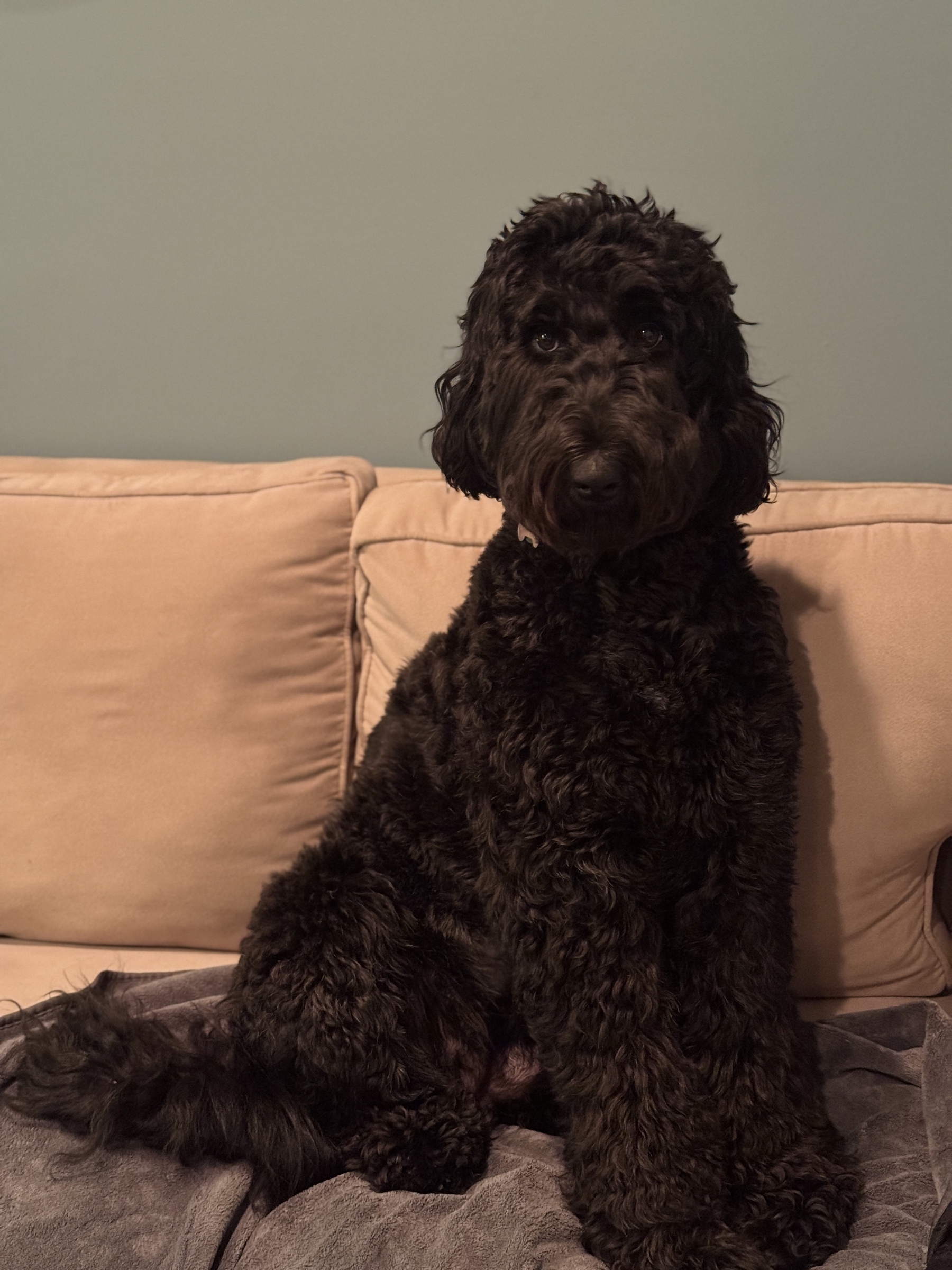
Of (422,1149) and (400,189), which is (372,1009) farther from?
(400,189)

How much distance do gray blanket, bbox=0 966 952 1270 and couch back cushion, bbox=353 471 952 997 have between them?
244mm

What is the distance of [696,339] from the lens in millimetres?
1410

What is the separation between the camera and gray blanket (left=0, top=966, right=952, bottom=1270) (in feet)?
4.49

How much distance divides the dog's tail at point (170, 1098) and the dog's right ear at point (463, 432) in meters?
0.92

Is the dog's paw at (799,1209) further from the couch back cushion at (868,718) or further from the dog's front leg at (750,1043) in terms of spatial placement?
the couch back cushion at (868,718)

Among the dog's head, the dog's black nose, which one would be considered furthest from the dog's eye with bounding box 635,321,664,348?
the dog's black nose

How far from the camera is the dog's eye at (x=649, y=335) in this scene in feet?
4.62

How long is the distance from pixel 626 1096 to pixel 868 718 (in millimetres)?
765

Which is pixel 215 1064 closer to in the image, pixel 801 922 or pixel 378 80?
pixel 801 922

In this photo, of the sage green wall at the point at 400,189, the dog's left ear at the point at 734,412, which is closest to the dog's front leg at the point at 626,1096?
the dog's left ear at the point at 734,412

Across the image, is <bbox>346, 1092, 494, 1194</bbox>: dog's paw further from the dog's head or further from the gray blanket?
the dog's head

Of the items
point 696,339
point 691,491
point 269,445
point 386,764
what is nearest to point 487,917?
point 386,764

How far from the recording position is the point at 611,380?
1358mm

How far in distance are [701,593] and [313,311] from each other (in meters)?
1.23
